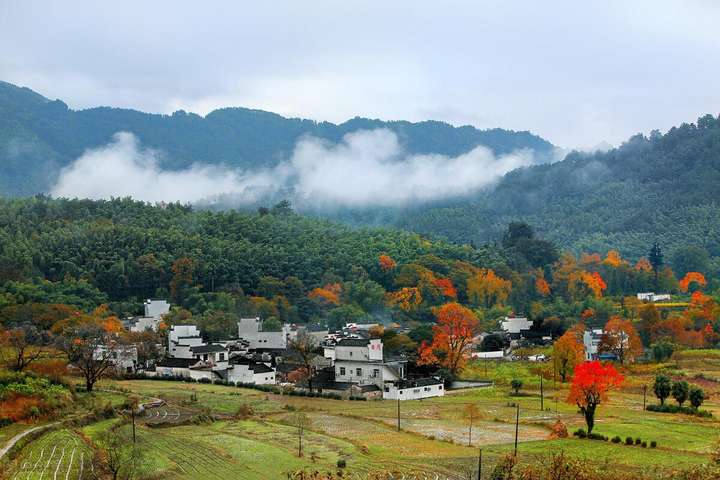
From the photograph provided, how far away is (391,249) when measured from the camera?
96.6m

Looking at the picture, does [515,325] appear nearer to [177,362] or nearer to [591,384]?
[177,362]

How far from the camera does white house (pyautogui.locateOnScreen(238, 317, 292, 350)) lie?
63.2 metres

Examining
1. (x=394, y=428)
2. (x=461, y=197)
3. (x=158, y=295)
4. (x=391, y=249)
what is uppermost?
(x=461, y=197)

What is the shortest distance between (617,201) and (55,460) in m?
126

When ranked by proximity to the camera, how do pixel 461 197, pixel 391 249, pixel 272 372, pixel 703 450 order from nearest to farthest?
pixel 703 450
pixel 272 372
pixel 391 249
pixel 461 197

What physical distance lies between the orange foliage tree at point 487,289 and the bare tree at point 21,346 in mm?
44295

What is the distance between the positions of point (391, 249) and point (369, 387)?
51.7 meters

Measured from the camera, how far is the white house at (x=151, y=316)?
212 feet

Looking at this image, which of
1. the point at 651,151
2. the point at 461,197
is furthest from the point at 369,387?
the point at 461,197

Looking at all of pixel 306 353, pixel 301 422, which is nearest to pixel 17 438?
pixel 301 422

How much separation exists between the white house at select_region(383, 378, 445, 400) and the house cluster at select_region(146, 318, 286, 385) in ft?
27.3

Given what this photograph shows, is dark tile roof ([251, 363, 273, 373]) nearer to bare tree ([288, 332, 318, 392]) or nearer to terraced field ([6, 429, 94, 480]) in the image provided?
bare tree ([288, 332, 318, 392])

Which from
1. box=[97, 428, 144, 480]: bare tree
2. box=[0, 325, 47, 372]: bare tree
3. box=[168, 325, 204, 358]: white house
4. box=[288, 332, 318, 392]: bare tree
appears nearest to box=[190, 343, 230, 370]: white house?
box=[168, 325, 204, 358]: white house

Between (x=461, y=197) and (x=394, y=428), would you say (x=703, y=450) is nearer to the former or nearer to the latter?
(x=394, y=428)
